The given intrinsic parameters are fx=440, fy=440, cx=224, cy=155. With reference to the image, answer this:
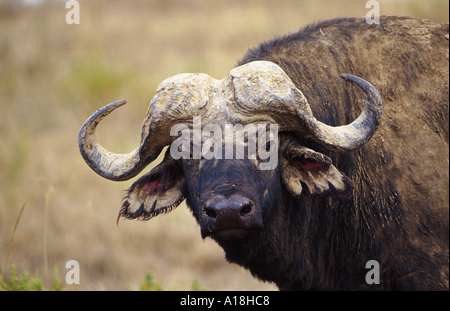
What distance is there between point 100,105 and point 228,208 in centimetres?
972

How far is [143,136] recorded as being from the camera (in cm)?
348

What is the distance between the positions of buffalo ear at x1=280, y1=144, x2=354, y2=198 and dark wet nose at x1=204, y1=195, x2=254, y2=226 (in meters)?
0.74

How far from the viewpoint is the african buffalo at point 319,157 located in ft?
10.9

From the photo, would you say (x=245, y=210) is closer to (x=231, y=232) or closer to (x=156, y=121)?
(x=231, y=232)

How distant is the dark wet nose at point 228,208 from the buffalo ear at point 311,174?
0.74 m

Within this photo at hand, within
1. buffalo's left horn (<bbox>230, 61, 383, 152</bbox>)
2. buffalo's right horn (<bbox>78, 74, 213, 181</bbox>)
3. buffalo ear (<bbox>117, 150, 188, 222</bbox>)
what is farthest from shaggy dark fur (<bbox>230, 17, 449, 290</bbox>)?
buffalo's right horn (<bbox>78, 74, 213, 181</bbox>)

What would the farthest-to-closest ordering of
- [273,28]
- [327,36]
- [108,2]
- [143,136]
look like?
[108,2] → [273,28] → [327,36] → [143,136]

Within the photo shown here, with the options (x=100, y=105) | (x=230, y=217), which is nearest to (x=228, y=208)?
(x=230, y=217)

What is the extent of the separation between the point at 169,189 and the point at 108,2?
1672 centimetres

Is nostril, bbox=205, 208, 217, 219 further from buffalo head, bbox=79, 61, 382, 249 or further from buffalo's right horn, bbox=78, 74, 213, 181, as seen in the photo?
buffalo's right horn, bbox=78, 74, 213, 181

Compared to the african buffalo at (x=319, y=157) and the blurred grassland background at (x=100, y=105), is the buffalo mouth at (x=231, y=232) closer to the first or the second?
the african buffalo at (x=319, y=157)

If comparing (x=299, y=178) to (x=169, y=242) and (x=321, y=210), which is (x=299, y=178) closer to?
(x=321, y=210)

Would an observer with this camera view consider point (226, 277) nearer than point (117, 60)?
Yes
